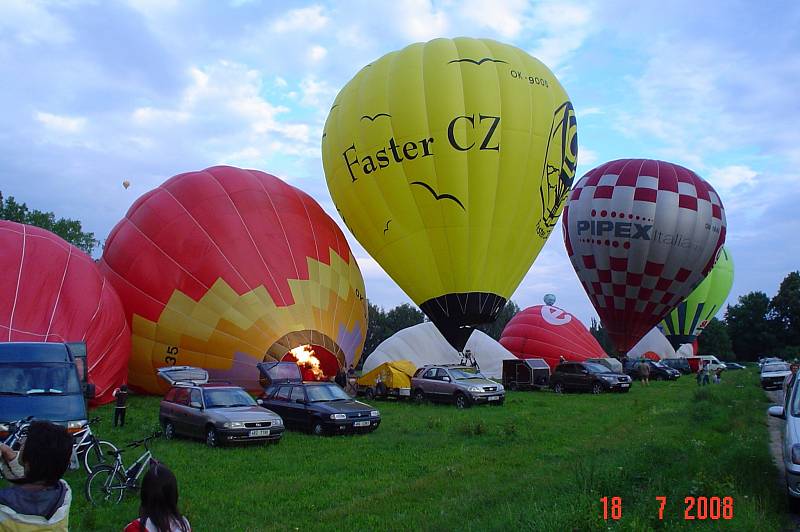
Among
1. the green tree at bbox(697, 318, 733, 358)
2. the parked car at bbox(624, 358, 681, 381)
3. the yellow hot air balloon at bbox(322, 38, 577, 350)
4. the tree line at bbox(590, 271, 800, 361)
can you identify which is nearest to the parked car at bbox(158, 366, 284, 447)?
the yellow hot air balloon at bbox(322, 38, 577, 350)

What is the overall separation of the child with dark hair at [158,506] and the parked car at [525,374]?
25.2 meters

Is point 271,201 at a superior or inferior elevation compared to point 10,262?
superior

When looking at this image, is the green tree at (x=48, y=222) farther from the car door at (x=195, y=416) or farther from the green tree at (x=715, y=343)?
the green tree at (x=715, y=343)

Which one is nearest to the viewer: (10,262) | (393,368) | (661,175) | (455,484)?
(455,484)

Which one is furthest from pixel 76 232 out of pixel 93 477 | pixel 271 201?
pixel 93 477

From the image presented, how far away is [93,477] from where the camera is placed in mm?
8109

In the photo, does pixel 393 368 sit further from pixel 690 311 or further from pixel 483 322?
pixel 690 311

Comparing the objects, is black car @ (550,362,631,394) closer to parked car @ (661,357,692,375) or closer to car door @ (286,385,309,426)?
car door @ (286,385,309,426)

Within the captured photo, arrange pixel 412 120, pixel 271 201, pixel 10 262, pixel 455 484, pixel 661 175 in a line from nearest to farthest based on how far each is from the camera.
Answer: pixel 455 484
pixel 10 262
pixel 412 120
pixel 271 201
pixel 661 175

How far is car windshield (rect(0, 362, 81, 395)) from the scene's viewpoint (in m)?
10.5

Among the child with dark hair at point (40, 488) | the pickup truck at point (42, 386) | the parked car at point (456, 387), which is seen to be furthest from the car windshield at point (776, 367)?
the child with dark hair at point (40, 488)

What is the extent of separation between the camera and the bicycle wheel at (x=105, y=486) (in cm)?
804

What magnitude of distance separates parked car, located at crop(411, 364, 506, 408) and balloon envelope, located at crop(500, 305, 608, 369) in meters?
13.4

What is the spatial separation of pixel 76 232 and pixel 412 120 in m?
51.3
